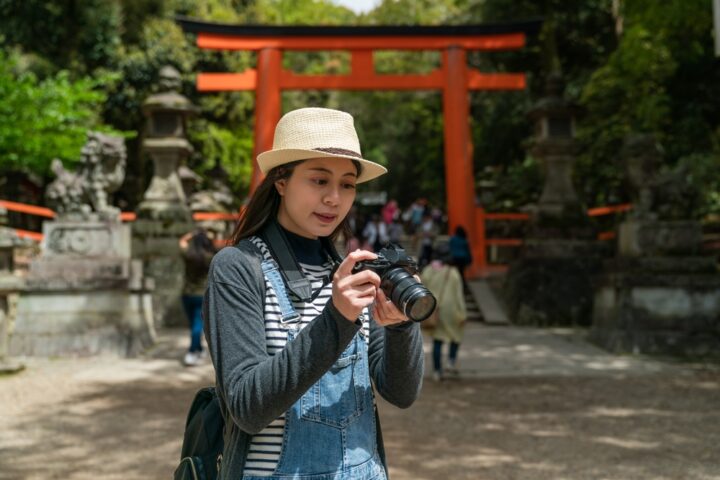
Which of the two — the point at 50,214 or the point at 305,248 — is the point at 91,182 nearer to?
the point at 50,214

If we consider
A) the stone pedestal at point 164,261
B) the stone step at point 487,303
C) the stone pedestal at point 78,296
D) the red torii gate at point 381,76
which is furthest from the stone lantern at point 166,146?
the stone step at point 487,303

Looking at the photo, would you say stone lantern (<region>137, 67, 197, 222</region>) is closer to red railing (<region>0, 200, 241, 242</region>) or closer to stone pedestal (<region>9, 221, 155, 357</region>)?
red railing (<region>0, 200, 241, 242</region>)

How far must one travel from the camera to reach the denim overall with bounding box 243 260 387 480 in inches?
60.8

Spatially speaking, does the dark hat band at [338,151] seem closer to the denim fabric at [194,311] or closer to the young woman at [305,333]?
the young woman at [305,333]

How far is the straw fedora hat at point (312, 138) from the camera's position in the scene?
1637mm

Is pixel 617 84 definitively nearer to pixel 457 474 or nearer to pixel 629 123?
pixel 629 123

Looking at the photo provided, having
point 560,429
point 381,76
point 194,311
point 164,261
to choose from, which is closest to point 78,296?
point 194,311

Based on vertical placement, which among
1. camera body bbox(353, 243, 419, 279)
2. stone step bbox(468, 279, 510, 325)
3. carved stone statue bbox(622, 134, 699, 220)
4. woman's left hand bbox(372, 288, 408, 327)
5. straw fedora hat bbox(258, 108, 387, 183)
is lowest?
stone step bbox(468, 279, 510, 325)

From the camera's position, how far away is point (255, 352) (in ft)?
4.92

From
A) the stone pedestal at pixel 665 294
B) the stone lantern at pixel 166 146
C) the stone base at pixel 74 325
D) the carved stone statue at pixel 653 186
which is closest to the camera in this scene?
the stone base at pixel 74 325

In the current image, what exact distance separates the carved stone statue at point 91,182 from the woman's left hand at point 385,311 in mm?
7589

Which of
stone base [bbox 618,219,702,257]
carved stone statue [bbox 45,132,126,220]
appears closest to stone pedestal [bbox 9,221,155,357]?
carved stone statue [bbox 45,132,126,220]

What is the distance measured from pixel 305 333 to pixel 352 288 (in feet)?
0.45

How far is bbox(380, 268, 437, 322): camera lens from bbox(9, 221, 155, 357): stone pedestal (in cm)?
745
